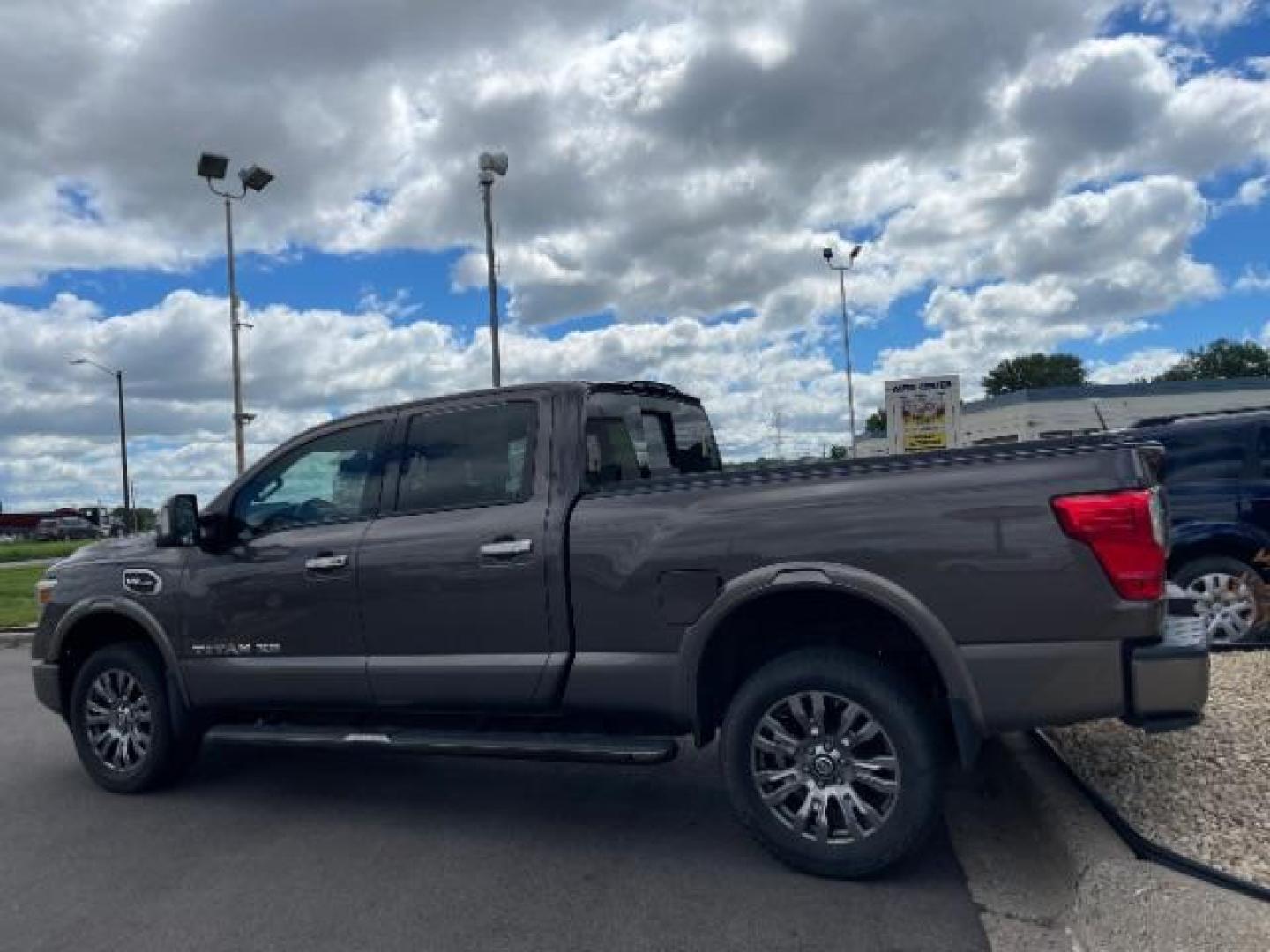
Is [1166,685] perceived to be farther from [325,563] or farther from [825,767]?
[325,563]

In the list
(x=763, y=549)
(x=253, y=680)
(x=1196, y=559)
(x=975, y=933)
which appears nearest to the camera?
(x=975, y=933)

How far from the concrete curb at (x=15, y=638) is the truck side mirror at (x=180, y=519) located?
30.8 ft

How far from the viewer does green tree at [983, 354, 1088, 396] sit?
96.5 meters

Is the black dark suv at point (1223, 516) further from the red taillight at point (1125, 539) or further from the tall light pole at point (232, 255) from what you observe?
the tall light pole at point (232, 255)

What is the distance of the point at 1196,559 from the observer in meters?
7.79

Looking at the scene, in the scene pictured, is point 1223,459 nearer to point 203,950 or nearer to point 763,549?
point 763,549

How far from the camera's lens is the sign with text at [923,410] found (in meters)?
24.1

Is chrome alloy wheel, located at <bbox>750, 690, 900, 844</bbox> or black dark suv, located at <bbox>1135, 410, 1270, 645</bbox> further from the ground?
black dark suv, located at <bbox>1135, 410, 1270, 645</bbox>

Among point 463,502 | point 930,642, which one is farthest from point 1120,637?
point 463,502

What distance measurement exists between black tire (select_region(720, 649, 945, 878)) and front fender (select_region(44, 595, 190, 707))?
3.00 metres

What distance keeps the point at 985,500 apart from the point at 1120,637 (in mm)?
629

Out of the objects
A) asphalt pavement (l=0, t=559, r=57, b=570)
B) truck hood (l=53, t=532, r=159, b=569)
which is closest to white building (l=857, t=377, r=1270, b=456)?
asphalt pavement (l=0, t=559, r=57, b=570)

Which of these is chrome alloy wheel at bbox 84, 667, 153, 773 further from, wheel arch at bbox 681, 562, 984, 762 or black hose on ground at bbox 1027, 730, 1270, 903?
black hose on ground at bbox 1027, 730, 1270, 903

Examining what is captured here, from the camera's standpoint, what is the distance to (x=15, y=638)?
13672 millimetres
